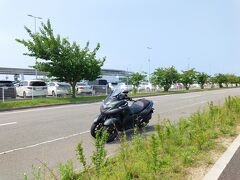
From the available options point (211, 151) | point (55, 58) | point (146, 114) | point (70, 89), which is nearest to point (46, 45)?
point (55, 58)

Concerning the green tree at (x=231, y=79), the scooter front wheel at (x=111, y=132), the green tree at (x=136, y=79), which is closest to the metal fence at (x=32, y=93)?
the green tree at (x=136, y=79)

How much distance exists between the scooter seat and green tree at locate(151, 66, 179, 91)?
119ft

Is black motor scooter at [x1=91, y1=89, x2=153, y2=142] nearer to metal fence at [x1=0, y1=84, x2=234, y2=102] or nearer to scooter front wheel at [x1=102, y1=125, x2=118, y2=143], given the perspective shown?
scooter front wheel at [x1=102, y1=125, x2=118, y2=143]

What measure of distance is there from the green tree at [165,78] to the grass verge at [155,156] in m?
37.4

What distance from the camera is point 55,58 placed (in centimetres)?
2633

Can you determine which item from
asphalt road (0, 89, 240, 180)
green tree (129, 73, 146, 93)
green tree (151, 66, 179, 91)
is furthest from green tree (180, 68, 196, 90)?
asphalt road (0, 89, 240, 180)

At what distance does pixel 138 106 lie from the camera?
32.0 ft

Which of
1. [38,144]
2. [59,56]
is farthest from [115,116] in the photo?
[59,56]

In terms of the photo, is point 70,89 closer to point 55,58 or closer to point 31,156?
point 55,58

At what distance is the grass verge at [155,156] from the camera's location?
4.88 m

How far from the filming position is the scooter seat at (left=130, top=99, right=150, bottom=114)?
9.36 m

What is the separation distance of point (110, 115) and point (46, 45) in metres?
18.9

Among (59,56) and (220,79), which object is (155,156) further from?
(220,79)

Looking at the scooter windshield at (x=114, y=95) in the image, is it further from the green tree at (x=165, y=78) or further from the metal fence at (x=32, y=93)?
the green tree at (x=165, y=78)
